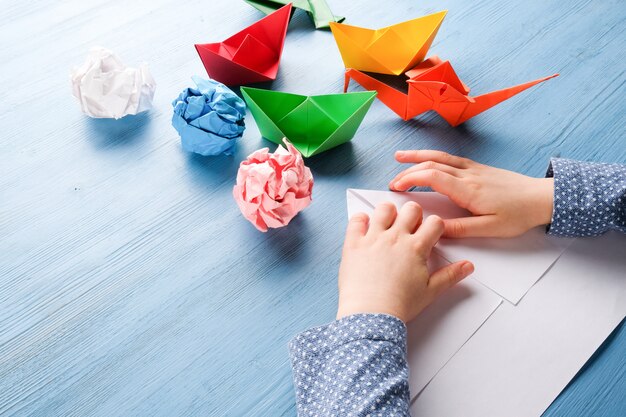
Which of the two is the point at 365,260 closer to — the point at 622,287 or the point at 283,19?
the point at 622,287

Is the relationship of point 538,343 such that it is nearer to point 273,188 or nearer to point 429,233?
point 429,233

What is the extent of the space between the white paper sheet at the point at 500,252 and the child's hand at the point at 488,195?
1cm

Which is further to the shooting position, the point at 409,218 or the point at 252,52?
the point at 252,52

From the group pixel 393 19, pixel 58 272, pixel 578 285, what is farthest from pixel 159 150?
pixel 578 285

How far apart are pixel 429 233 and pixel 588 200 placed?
7.5 inches

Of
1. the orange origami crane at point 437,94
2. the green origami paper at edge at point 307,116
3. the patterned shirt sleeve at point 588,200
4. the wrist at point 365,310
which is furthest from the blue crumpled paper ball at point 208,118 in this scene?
the patterned shirt sleeve at point 588,200

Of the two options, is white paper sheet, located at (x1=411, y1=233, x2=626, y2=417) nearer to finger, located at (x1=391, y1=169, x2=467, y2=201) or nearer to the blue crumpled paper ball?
finger, located at (x1=391, y1=169, x2=467, y2=201)

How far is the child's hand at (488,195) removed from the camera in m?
0.61

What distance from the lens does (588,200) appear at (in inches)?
23.8

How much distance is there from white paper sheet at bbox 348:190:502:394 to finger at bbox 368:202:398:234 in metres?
0.07

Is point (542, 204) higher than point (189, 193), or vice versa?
point (542, 204)

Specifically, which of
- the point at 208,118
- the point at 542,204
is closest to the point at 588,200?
the point at 542,204

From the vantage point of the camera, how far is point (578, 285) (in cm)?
59

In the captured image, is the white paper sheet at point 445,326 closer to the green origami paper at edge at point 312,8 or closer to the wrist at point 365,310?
the wrist at point 365,310
